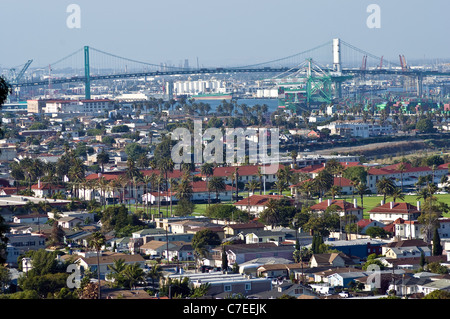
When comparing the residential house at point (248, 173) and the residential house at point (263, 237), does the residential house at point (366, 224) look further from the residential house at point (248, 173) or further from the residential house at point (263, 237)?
the residential house at point (248, 173)

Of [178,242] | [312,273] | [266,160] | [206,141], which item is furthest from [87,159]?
[312,273]

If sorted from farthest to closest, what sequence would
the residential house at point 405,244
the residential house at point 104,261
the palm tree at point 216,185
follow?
the palm tree at point 216,185 < the residential house at point 405,244 < the residential house at point 104,261

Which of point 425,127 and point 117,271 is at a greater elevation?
point 425,127

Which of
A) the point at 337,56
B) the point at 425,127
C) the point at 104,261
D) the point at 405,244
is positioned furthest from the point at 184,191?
the point at 337,56

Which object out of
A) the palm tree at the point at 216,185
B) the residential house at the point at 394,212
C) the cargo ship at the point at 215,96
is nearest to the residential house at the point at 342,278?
the residential house at the point at 394,212

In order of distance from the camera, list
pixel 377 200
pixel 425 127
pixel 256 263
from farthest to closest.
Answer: pixel 425 127 → pixel 377 200 → pixel 256 263

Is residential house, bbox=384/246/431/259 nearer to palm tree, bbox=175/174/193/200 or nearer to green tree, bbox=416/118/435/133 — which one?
palm tree, bbox=175/174/193/200

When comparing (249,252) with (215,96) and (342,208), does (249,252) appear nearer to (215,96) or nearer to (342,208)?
(342,208)

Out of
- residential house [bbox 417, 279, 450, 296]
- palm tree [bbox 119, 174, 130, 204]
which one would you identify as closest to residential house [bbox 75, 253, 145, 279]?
residential house [bbox 417, 279, 450, 296]

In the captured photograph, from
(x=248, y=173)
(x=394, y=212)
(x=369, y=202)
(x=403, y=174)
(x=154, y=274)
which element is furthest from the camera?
(x=248, y=173)
